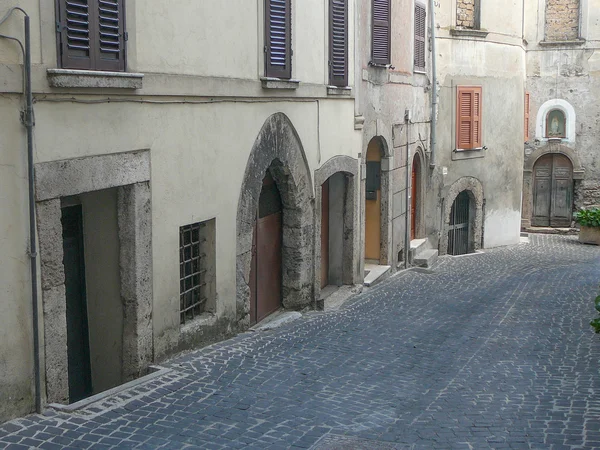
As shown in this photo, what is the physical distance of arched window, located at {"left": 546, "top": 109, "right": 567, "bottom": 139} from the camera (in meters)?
25.6

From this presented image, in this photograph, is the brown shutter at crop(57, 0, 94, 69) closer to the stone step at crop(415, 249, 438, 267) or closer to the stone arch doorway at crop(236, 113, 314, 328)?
the stone arch doorway at crop(236, 113, 314, 328)

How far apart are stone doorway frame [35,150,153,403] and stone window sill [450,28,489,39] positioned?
14.0 metres

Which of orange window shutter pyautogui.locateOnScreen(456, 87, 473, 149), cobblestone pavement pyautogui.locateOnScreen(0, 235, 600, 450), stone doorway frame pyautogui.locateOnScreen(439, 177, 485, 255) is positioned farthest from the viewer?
stone doorway frame pyautogui.locateOnScreen(439, 177, 485, 255)

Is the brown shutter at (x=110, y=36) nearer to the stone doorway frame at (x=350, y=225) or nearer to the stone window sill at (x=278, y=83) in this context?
the stone window sill at (x=278, y=83)

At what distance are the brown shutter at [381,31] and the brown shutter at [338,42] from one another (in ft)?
5.92

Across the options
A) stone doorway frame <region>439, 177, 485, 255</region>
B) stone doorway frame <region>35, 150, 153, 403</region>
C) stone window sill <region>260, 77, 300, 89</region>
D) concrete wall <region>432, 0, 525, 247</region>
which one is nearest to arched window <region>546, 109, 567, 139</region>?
concrete wall <region>432, 0, 525, 247</region>

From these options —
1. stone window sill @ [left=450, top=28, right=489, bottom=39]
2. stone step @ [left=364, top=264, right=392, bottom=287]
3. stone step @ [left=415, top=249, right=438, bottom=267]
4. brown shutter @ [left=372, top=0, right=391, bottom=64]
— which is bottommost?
stone step @ [left=415, top=249, right=438, bottom=267]

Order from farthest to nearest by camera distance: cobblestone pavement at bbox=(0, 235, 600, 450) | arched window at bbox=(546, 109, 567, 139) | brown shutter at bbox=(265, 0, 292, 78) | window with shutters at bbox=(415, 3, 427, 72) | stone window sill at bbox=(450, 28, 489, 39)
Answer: arched window at bbox=(546, 109, 567, 139) → stone window sill at bbox=(450, 28, 489, 39) → window with shutters at bbox=(415, 3, 427, 72) → brown shutter at bbox=(265, 0, 292, 78) → cobblestone pavement at bbox=(0, 235, 600, 450)

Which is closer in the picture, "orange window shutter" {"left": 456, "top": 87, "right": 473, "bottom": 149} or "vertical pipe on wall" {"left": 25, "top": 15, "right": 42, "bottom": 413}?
"vertical pipe on wall" {"left": 25, "top": 15, "right": 42, "bottom": 413}

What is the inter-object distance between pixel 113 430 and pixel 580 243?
20.1 metres

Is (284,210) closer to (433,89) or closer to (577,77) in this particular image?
(433,89)

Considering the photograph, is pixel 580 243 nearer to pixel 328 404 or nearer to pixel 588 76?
pixel 588 76

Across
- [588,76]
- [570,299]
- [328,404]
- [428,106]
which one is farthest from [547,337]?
[588,76]

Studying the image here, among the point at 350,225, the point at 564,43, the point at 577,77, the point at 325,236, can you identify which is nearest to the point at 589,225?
the point at 577,77
